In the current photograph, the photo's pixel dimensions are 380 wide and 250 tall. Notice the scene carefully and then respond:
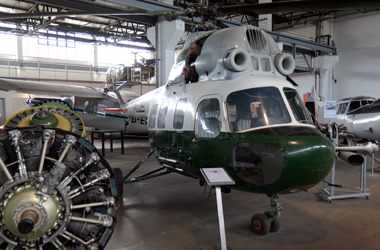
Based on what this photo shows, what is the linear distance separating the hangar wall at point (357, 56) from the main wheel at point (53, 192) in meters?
Result: 19.8

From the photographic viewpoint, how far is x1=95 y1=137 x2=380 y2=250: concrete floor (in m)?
3.91

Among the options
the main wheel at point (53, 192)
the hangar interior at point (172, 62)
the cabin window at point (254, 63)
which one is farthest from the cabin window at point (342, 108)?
the main wheel at point (53, 192)

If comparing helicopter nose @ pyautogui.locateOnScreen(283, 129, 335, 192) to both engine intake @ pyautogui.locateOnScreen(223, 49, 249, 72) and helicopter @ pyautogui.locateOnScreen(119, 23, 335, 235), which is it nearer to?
helicopter @ pyautogui.locateOnScreen(119, 23, 335, 235)

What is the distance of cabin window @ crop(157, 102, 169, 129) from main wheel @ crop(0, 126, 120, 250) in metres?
2.83

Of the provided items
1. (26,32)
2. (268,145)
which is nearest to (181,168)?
(268,145)

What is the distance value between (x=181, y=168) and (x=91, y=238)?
2.52 meters

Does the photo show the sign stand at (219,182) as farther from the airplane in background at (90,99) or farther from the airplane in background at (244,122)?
the airplane in background at (90,99)

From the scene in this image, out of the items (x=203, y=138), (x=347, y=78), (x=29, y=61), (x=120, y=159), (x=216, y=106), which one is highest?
(x=29, y=61)

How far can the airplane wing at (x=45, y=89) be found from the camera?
1240 cm

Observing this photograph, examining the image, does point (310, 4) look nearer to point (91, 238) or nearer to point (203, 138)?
point (203, 138)

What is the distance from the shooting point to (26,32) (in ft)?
58.1

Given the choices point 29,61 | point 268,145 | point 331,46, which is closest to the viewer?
point 268,145

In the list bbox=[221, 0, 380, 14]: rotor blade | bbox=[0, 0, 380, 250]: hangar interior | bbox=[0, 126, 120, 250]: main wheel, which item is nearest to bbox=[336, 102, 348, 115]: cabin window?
bbox=[0, 0, 380, 250]: hangar interior

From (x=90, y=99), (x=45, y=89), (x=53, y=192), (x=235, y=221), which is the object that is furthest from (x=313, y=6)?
(x=90, y=99)
